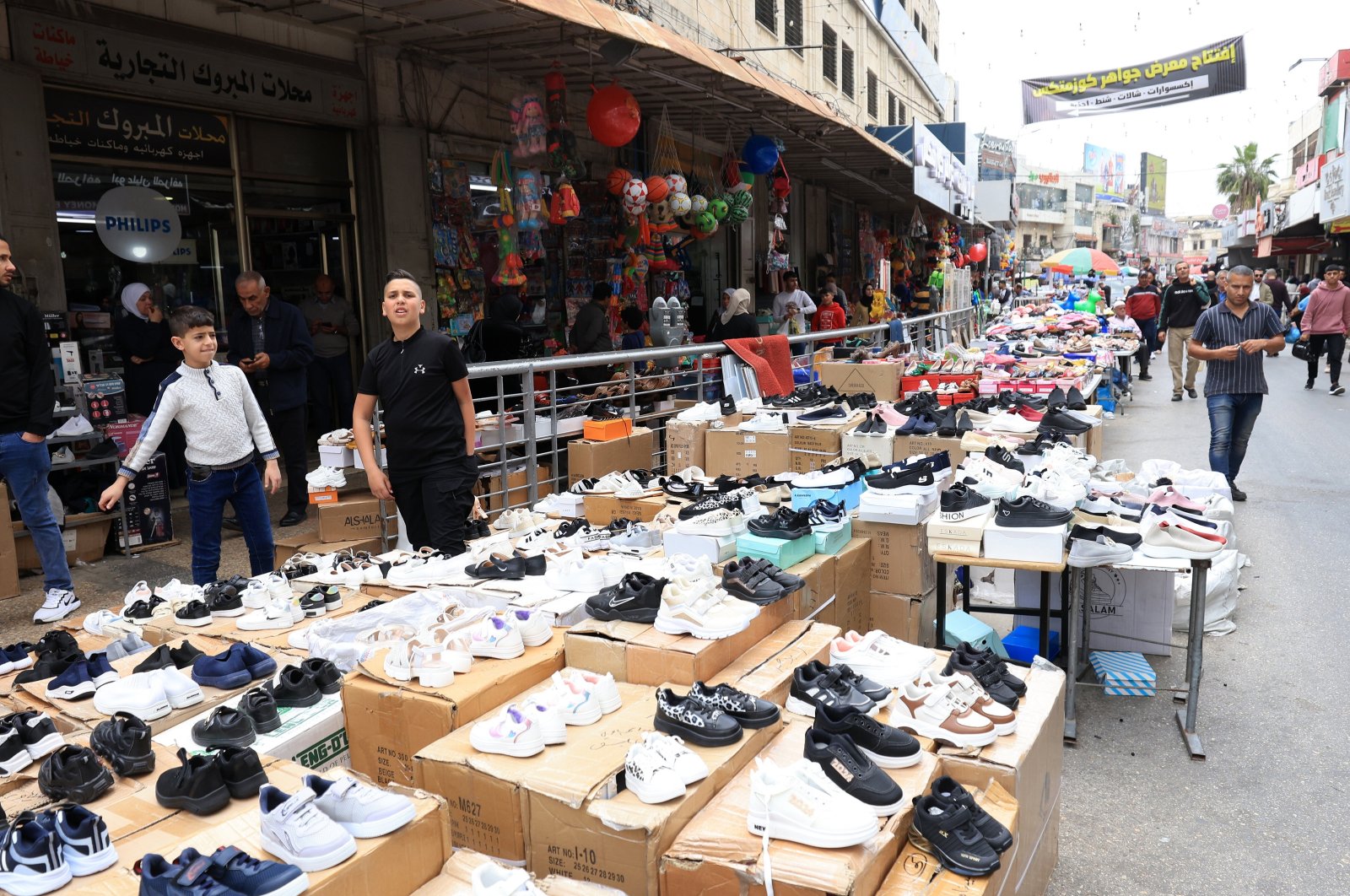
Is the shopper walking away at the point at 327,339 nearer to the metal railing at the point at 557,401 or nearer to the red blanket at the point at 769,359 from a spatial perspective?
the metal railing at the point at 557,401

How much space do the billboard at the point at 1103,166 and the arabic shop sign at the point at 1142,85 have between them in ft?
273

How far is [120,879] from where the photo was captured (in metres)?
2.09

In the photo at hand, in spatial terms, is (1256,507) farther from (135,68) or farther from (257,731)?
(135,68)

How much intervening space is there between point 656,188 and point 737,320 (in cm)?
177

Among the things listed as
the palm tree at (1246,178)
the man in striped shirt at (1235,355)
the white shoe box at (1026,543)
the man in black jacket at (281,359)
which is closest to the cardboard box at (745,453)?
the white shoe box at (1026,543)

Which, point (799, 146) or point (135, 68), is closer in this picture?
point (135, 68)

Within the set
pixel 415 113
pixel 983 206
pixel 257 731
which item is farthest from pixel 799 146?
→ pixel 983 206

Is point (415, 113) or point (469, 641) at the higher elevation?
point (415, 113)

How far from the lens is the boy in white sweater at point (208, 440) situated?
17.0 ft

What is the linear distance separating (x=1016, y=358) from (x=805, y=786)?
10164 millimetres

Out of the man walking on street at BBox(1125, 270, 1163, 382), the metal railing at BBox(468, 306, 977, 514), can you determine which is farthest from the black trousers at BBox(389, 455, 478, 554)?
the man walking on street at BBox(1125, 270, 1163, 382)

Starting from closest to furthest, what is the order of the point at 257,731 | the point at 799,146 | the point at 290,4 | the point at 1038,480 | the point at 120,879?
the point at 120,879 < the point at 257,731 < the point at 1038,480 < the point at 290,4 < the point at 799,146

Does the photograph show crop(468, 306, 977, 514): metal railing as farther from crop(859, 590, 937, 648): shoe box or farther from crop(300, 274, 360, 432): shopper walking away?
crop(859, 590, 937, 648): shoe box

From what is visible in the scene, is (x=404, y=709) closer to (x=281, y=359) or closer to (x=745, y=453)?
(x=745, y=453)
